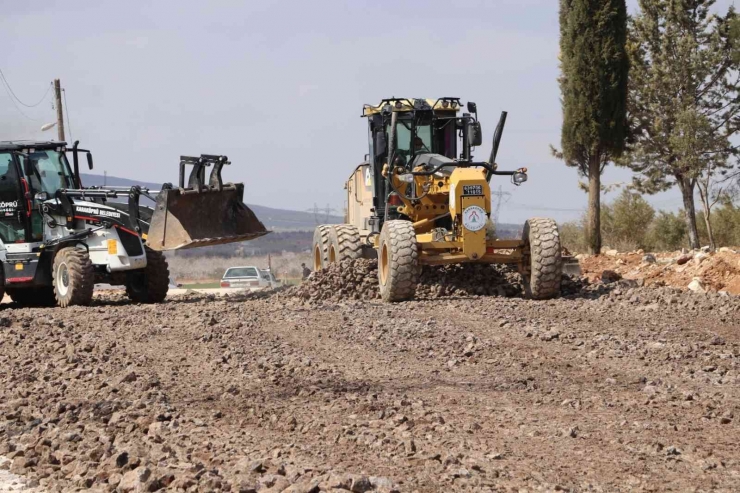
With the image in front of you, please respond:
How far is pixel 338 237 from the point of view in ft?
52.5

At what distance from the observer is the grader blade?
1534 centimetres

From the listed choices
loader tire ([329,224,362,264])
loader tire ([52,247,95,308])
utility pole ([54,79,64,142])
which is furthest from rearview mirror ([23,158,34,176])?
utility pole ([54,79,64,142])

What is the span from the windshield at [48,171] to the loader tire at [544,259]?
7.84m

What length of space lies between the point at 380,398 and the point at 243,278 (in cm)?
2357

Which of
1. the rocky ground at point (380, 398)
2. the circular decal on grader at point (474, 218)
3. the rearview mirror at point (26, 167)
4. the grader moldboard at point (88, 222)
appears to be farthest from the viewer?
the rearview mirror at point (26, 167)

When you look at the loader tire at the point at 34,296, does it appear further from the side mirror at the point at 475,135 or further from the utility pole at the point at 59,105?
the utility pole at the point at 59,105

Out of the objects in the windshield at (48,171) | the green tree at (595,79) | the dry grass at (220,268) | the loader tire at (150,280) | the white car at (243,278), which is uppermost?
the green tree at (595,79)

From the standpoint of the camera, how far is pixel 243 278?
30.6 metres

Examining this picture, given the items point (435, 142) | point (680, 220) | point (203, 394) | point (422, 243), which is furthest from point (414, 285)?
point (680, 220)

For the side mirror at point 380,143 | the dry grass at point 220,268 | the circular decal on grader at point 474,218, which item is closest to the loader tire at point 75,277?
the side mirror at point 380,143

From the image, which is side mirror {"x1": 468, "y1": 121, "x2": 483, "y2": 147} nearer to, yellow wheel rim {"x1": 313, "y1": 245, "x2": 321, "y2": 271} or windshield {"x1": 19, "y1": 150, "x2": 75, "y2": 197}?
yellow wheel rim {"x1": 313, "y1": 245, "x2": 321, "y2": 271}

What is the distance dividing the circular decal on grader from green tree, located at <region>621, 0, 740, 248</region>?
16.1 m

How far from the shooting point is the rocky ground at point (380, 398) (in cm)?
552

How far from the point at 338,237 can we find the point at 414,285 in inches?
104
